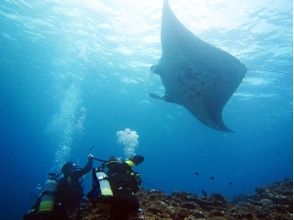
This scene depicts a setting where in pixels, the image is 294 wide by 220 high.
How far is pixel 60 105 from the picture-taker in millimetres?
57406

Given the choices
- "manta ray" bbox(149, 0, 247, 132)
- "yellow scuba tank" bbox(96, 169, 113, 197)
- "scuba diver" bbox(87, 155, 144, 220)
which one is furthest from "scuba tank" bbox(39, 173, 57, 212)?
"manta ray" bbox(149, 0, 247, 132)

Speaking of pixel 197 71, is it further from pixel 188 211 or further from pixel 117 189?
pixel 117 189

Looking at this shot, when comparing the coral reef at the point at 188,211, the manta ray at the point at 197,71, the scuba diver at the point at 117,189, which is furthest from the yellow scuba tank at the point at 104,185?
the manta ray at the point at 197,71

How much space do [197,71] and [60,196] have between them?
13.8 feet

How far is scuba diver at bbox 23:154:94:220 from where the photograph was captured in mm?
6055

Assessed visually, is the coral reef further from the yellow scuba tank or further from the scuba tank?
the scuba tank

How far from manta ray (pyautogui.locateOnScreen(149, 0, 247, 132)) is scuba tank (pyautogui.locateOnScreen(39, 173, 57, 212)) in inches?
133

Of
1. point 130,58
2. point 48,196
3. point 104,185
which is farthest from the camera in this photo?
point 130,58

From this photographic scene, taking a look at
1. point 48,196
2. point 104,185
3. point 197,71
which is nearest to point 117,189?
point 104,185

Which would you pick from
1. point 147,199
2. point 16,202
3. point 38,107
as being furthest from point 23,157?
point 147,199

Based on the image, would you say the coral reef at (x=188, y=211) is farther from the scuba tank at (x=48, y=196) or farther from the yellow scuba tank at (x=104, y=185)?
the scuba tank at (x=48, y=196)

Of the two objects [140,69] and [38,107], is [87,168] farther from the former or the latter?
[38,107]

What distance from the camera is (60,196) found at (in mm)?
6996

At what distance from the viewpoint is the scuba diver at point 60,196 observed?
6055 mm
